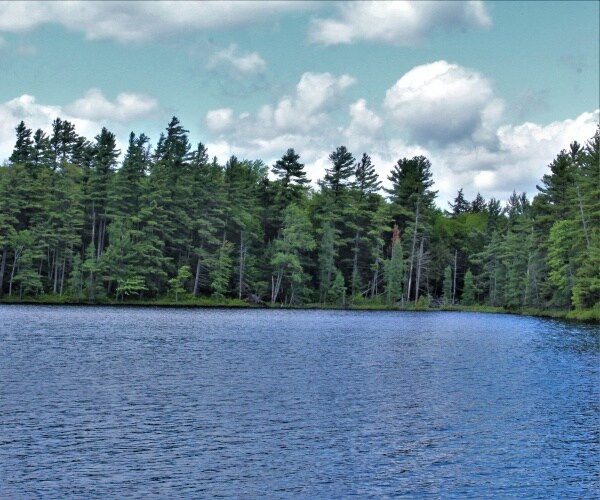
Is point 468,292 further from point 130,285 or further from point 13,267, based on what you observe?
point 13,267

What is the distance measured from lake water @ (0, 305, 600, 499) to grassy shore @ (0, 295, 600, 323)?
42674 millimetres

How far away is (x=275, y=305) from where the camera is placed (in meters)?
126

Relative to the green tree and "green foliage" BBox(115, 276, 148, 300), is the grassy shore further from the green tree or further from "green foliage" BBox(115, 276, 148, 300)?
the green tree

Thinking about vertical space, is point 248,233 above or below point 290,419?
above

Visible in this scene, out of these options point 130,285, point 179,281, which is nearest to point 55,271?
point 130,285

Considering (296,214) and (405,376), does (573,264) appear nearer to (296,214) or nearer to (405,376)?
(296,214)

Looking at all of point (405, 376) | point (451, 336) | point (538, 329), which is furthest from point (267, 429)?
point (538, 329)

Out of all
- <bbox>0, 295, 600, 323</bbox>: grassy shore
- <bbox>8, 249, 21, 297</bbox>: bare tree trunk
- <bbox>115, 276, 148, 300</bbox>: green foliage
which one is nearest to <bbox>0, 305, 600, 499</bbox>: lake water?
<bbox>0, 295, 600, 323</bbox>: grassy shore

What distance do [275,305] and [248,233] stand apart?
13.9 metres

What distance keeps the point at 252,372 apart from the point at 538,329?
53.1m

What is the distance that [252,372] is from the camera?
43.7 meters

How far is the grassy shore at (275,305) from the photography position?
102838 millimetres

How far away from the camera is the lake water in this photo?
22531mm

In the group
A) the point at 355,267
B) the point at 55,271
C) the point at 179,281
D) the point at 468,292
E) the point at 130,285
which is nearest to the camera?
the point at 130,285
